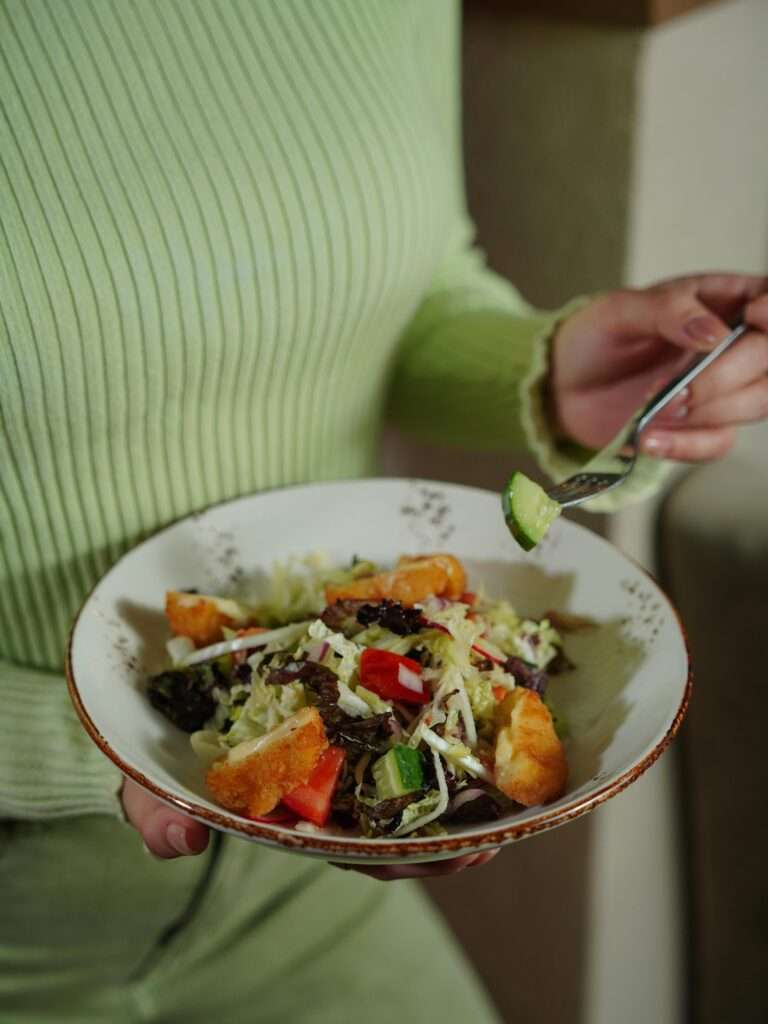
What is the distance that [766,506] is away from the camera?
1525 mm

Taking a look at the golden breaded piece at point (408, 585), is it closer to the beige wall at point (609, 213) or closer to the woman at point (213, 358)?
the woman at point (213, 358)

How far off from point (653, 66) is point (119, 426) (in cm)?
87

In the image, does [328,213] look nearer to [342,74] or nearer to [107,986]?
[342,74]

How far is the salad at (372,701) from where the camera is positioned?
0.70 m

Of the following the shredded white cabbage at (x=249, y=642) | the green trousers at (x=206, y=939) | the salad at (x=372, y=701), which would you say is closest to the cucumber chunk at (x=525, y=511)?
the salad at (x=372, y=701)

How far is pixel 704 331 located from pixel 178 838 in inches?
23.3

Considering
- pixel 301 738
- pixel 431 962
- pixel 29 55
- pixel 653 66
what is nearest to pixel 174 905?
pixel 431 962

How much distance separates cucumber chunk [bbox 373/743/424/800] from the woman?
5cm

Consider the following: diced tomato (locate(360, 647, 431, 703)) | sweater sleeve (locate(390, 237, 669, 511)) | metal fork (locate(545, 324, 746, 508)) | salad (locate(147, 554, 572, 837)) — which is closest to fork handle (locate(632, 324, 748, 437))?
metal fork (locate(545, 324, 746, 508))

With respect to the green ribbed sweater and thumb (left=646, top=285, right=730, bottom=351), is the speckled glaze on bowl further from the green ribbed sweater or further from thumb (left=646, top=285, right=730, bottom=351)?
thumb (left=646, top=285, right=730, bottom=351)

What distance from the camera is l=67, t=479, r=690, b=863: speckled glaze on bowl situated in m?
0.64

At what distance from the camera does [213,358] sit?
0.92 metres

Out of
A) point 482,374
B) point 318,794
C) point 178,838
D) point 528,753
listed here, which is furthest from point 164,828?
point 482,374

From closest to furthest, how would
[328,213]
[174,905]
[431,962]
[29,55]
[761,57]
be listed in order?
[29,55], [328,213], [174,905], [431,962], [761,57]
